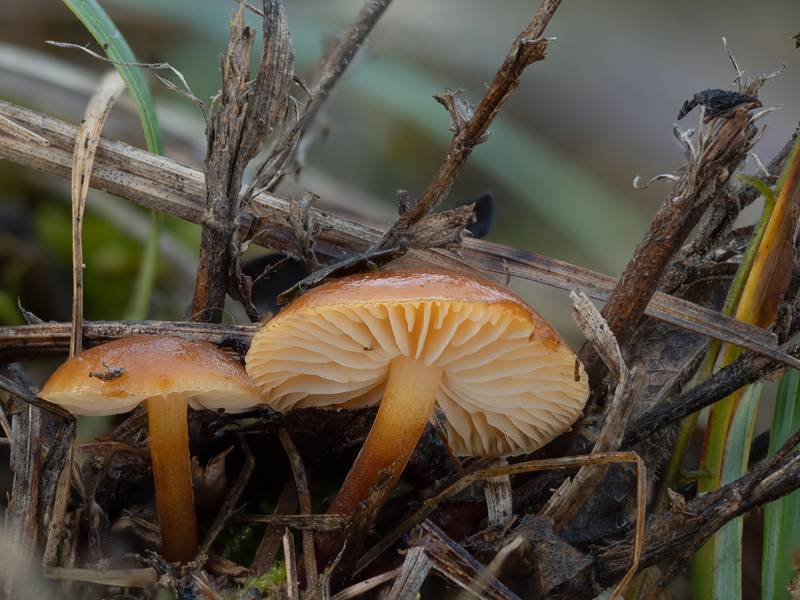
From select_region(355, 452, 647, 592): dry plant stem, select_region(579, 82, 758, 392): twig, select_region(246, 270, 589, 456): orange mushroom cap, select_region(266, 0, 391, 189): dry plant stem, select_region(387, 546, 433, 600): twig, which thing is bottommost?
select_region(387, 546, 433, 600): twig

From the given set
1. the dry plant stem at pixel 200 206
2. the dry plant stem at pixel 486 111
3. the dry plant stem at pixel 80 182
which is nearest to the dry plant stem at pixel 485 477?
the dry plant stem at pixel 200 206

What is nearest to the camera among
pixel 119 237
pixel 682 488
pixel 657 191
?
pixel 682 488

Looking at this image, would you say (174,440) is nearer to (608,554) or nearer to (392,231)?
(392,231)

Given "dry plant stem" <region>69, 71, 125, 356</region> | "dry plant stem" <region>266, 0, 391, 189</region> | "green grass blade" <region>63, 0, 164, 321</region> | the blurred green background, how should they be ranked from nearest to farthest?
"dry plant stem" <region>69, 71, 125, 356</region>, "green grass blade" <region>63, 0, 164, 321</region>, "dry plant stem" <region>266, 0, 391, 189</region>, the blurred green background

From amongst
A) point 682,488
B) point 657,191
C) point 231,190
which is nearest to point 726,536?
point 682,488

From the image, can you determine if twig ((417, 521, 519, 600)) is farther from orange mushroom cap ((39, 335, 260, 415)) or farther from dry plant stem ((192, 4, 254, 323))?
dry plant stem ((192, 4, 254, 323))

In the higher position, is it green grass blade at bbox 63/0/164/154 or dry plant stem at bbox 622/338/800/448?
green grass blade at bbox 63/0/164/154

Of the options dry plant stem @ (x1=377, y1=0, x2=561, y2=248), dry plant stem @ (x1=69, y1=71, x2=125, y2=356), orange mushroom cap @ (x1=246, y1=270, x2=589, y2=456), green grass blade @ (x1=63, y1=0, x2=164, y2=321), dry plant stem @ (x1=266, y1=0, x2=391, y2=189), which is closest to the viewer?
orange mushroom cap @ (x1=246, y1=270, x2=589, y2=456)

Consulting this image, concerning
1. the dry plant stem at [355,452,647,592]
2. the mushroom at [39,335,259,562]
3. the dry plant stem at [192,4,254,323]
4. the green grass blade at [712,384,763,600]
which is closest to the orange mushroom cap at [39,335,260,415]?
the mushroom at [39,335,259,562]

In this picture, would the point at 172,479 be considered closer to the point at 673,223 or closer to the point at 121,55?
the point at 121,55
